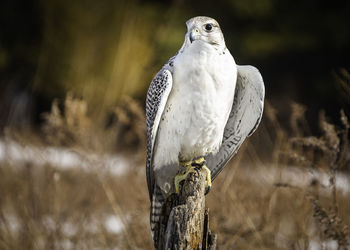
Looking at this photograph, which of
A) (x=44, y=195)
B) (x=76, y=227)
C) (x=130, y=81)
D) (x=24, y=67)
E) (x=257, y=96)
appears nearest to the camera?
(x=257, y=96)

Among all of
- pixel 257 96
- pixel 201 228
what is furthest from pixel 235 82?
pixel 201 228

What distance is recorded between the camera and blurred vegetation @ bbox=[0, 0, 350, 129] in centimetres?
660

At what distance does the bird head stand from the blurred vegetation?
146 inches

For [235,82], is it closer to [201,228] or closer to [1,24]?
[201,228]

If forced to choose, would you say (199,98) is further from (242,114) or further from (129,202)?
(129,202)

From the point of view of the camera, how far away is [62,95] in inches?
338

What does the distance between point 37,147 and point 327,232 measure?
9.35 ft

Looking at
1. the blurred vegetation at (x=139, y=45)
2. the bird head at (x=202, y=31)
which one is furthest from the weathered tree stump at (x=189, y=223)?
the blurred vegetation at (x=139, y=45)

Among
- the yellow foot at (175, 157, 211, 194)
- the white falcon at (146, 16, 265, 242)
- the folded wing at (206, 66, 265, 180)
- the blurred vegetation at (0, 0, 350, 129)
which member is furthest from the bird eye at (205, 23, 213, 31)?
the blurred vegetation at (0, 0, 350, 129)

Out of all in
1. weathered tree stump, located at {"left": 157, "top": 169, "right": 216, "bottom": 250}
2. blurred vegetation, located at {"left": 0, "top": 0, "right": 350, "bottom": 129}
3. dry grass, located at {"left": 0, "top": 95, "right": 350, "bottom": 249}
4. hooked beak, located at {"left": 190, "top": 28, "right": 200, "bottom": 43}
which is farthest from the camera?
blurred vegetation, located at {"left": 0, "top": 0, "right": 350, "bottom": 129}

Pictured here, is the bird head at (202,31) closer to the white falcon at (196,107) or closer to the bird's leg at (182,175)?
the white falcon at (196,107)

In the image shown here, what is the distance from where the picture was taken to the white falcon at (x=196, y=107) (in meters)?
2.26

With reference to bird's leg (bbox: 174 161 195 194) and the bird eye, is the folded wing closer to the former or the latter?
bird's leg (bbox: 174 161 195 194)

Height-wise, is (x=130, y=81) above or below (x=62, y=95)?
below
